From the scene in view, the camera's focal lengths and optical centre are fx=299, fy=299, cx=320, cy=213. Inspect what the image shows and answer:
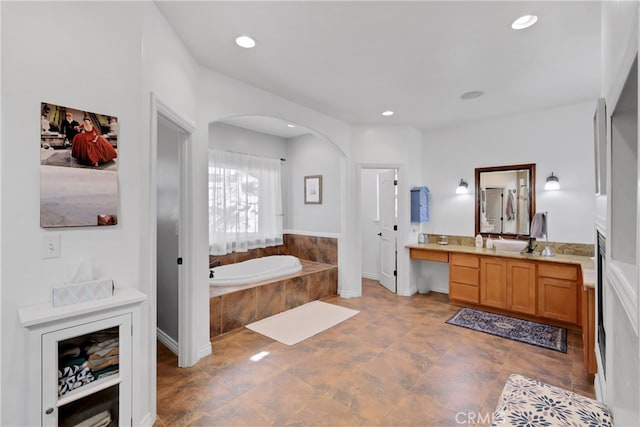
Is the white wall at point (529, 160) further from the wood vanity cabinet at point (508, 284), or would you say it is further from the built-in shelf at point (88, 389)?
the built-in shelf at point (88, 389)

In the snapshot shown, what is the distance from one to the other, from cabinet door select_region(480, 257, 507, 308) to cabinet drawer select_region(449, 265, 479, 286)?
0.28ft

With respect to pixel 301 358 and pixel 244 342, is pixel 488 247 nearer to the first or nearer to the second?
pixel 301 358

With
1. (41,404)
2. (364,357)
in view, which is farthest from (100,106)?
(364,357)

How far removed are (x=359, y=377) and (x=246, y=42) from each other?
283cm

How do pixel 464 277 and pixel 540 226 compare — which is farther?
pixel 464 277

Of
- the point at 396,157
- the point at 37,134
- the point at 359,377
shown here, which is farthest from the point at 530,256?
the point at 37,134

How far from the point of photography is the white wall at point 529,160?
3.64 meters

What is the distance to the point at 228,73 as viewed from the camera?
9.48 feet

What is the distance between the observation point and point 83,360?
143 centimetres

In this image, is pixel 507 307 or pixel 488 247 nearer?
pixel 507 307

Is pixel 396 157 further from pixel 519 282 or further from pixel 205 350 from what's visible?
pixel 205 350

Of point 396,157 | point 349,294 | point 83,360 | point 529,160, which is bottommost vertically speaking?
point 349,294

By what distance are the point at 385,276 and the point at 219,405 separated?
3.65 meters

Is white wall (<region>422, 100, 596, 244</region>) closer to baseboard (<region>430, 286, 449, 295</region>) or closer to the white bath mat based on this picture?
baseboard (<region>430, 286, 449, 295</region>)
